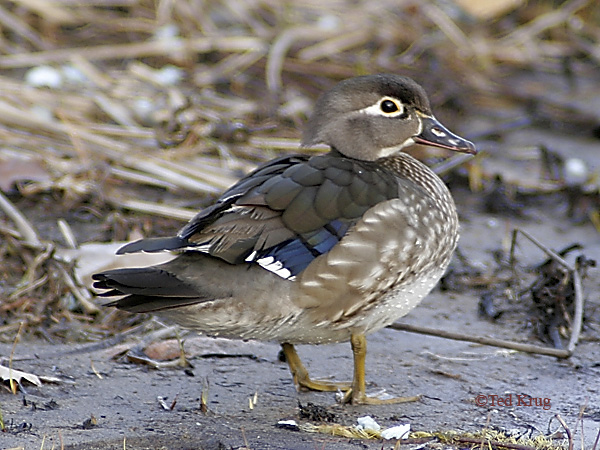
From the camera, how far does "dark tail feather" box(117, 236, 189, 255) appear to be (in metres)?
2.91

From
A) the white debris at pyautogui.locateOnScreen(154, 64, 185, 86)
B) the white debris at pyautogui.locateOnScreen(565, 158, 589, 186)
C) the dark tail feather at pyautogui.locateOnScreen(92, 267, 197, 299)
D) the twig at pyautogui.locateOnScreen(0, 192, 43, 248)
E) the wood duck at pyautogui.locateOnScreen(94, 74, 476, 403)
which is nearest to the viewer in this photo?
the dark tail feather at pyautogui.locateOnScreen(92, 267, 197, 299)

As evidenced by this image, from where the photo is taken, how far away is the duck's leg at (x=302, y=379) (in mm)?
3252

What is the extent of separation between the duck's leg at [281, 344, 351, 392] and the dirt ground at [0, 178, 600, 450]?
0.03 meters

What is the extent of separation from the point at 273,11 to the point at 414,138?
347 cm

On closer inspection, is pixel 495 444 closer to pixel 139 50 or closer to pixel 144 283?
pixel 144 283

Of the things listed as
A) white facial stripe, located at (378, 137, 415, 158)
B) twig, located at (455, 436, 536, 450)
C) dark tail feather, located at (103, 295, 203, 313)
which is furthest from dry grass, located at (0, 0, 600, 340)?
twig, located at (455, 436, 536, 450)

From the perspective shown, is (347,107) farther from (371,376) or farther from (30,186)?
(30,186)

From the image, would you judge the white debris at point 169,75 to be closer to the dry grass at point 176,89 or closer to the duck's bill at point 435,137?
the dry grass at point 176,89

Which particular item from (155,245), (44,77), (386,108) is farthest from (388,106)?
(44,77)

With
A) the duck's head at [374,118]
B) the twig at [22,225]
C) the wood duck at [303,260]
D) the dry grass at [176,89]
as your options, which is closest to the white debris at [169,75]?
the dry grass at [176,89]

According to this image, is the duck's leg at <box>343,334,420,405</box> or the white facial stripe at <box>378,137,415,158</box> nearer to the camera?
the duck's leg at <box>343,334,420,405</box>

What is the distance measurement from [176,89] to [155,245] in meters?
2.95

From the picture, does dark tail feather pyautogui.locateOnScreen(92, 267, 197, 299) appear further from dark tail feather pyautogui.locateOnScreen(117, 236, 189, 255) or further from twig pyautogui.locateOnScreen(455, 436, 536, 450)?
twig pyautogui.locateOnScreen(455, 436, 536, 450)

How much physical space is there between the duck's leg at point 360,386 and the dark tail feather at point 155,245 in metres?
0.69
